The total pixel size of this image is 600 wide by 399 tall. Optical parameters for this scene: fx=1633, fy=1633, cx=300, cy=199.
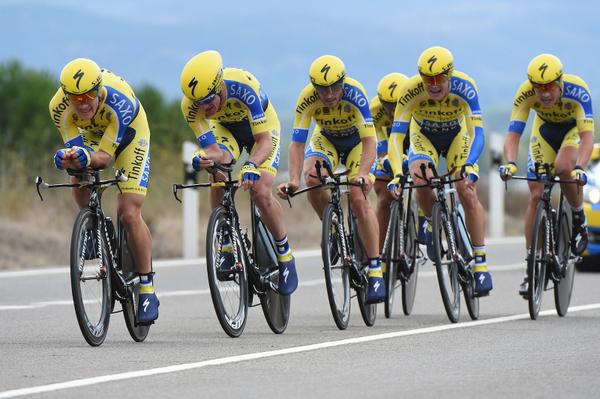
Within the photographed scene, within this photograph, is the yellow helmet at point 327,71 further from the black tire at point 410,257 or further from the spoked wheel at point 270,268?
the black tire at point 410,257

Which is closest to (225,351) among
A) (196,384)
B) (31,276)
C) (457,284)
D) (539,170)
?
(196,384)

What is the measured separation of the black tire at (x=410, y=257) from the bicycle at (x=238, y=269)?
195cm

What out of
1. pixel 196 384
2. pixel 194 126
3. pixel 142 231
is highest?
pixel 194 126

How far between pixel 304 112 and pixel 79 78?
2.65 m

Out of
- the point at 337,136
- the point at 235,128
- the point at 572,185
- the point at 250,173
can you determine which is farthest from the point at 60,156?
the point at 572,185

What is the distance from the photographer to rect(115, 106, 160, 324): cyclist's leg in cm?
1102

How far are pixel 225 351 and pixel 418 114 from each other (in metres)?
3.64

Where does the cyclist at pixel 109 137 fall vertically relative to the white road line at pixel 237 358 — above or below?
above

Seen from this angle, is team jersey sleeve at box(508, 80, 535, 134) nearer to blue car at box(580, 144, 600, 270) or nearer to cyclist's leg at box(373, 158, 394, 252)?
cyclist's leg at box(373, 158, 394, 252)

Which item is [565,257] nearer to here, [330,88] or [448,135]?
[448,135]

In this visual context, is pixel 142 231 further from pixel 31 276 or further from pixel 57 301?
pixel 31 276

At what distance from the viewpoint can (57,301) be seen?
48.5 feet

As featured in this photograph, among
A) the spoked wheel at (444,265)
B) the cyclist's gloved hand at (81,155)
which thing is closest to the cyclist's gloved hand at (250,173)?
the cyclist's gloved hand at (81,155)

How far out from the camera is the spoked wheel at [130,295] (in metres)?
11.0
